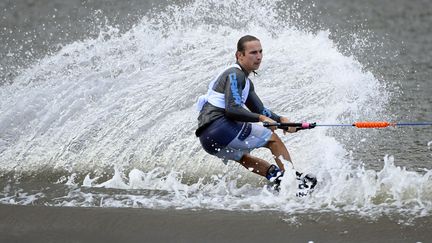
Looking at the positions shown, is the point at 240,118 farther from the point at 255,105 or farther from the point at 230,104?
the point at 255,105

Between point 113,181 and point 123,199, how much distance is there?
73 centimetres

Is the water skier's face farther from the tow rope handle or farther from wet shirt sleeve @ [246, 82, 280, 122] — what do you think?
the tow rope handle

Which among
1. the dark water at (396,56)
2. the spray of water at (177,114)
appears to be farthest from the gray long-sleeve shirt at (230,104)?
the dark water at (396,56)

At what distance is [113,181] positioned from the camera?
7211mm

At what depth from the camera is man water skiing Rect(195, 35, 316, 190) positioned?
618cm

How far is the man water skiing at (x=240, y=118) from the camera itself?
20.3 ft

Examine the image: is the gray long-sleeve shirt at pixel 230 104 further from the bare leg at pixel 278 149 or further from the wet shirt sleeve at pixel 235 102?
the bare leg at pixel 278 149

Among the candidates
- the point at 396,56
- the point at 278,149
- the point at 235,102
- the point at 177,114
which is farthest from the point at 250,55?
the point at 396,56

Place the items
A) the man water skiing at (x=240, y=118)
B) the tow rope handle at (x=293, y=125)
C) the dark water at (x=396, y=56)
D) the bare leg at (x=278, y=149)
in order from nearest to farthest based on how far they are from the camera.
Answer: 1. the tow rope handle at (x=293, y=125)
2. the man water skiing at (x=240, y=118)
3. the bare leg at (x=278, y=149)
4. the dark water at (x=396, y=56)

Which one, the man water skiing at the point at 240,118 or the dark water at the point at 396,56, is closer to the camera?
the man water skiing at the point at 240,118

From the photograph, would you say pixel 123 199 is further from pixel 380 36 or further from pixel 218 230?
pixel 380 36

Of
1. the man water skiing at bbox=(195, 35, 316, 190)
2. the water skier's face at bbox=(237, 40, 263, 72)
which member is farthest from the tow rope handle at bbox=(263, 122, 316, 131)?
the water skier's face at bbox=(237, 40, 263, 72)

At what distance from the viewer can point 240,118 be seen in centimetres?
618

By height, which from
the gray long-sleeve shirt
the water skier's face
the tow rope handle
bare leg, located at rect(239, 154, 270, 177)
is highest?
the water skier's face
